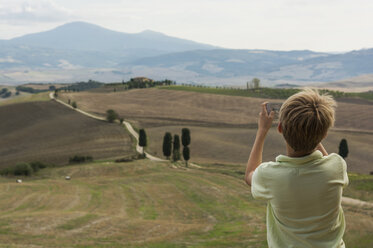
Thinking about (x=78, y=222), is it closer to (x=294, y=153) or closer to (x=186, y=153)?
(x=294, y=153)

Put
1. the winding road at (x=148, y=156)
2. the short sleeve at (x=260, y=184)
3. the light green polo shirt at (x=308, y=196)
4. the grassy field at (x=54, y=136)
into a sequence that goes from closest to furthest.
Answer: the light green polo shirt at (x=308, y=196), the short sleeve at (x=260, y=184), the winding road at (x=148, y=156), the grassy field at (x=54, y=136)

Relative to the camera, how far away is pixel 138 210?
3997 centimetres

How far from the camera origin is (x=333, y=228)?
168 inches

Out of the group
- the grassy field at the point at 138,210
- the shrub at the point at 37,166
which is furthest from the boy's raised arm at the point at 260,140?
the shrub at the point at 37,166

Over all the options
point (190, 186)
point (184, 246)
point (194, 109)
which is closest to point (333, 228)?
point (184, 246)

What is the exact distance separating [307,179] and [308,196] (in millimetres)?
174

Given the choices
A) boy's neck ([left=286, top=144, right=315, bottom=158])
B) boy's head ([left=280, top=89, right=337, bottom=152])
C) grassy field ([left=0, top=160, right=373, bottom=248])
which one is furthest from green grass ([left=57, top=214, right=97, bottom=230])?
boy's head ([left=280, top=89, right=337, bottom=152])

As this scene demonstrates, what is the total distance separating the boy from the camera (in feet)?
13.4

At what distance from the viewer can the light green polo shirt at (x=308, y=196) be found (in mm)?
4172

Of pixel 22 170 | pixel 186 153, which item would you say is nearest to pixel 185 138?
pixel 186 153

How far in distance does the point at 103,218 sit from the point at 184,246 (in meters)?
12.4

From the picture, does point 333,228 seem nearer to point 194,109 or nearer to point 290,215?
point 290,215

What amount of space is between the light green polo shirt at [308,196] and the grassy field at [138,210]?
11886 millimetres

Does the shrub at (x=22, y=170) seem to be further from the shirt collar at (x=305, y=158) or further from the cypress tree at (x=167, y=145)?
the shirt collar at (x=305, y=158)
